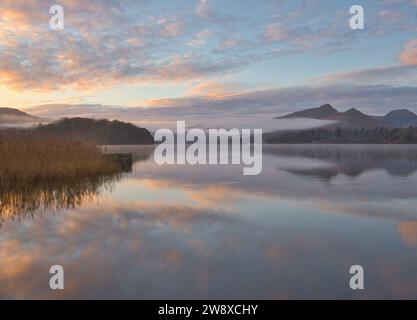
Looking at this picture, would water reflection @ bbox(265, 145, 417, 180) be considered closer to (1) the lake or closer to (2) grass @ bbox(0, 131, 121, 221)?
(1) the lake

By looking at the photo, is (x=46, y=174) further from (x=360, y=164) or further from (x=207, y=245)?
(x=360, y=164)

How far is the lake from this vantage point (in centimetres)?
550

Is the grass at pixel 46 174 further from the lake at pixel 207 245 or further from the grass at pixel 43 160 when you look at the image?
the lake at pixel 207 245

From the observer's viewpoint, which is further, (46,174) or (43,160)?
(43,160)

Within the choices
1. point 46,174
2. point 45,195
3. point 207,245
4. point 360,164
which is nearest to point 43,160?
point 46,174

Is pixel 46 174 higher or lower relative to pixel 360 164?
higher

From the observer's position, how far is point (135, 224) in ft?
31.6


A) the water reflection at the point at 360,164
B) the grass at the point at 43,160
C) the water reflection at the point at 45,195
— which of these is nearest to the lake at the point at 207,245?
the water reflection at the point at 45,195

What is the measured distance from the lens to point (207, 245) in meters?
7.70

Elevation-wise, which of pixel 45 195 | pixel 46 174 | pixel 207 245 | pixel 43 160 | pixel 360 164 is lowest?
pixel 207 245

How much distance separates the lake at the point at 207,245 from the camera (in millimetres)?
5504

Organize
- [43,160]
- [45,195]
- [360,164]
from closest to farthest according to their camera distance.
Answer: [45,195] → [43,160] → [360,164]
